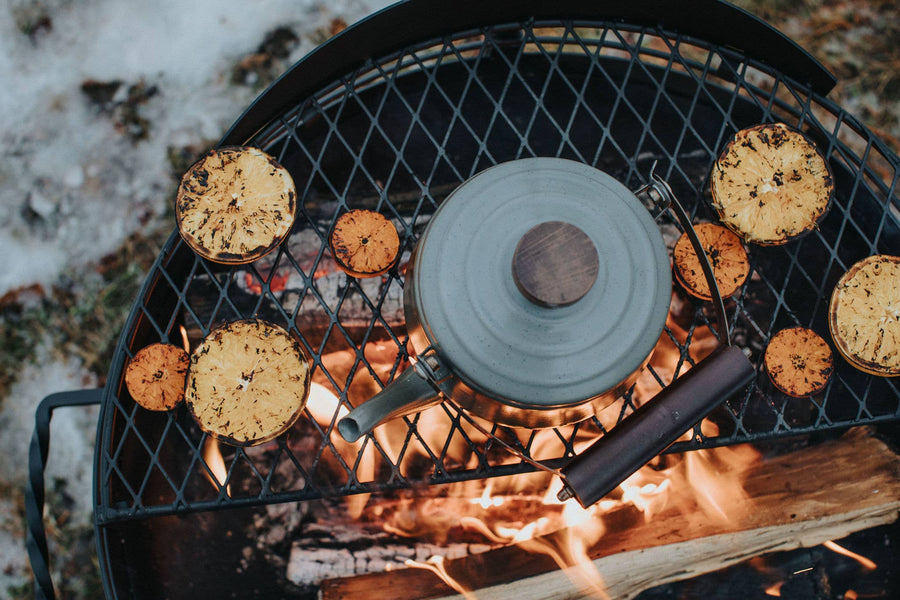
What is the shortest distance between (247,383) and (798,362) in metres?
1.13

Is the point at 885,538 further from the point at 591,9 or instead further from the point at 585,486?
the point at 591,9

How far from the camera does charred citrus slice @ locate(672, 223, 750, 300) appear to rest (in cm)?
119

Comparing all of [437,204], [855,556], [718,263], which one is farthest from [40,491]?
[855,556]

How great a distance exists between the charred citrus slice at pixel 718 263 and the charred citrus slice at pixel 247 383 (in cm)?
82

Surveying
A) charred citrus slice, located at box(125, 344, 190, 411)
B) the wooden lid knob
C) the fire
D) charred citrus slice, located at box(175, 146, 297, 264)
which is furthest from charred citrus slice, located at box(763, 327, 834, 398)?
charred citrus slice, located at box(125, 344, 190, 411)

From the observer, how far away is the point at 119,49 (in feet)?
6.72

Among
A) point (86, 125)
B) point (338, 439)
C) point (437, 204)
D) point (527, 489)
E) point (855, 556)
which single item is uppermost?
point (86, 125)

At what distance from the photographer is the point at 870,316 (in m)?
1.17

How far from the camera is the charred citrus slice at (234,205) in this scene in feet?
3.65

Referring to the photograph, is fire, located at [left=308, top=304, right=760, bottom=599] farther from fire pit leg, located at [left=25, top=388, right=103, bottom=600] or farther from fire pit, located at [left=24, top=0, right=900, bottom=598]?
fire pit leg, located at [left=25, top=388, right=103, bottom=600]

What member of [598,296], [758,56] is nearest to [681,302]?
[758,56]

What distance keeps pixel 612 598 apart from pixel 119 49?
242 cm

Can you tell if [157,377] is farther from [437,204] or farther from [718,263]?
[718,263]

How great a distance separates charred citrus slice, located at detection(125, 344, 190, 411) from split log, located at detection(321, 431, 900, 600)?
0.67 meters
